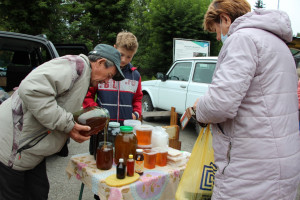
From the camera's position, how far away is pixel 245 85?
1.19m

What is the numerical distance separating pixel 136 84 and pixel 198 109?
1223mm

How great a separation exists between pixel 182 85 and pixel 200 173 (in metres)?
4.33

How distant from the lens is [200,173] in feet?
5.02

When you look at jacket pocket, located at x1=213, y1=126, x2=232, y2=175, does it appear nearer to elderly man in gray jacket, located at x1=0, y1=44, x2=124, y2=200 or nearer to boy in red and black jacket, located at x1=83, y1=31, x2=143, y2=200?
elderly man in gray jacket, located at x1=0, y1=44, x2=124, y2=200

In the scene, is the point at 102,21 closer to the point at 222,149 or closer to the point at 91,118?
the point at 91,118

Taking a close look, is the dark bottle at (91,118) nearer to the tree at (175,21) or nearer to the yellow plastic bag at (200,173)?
the yellow plastic bag at (200,173)

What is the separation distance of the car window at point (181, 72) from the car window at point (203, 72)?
0.83 feet

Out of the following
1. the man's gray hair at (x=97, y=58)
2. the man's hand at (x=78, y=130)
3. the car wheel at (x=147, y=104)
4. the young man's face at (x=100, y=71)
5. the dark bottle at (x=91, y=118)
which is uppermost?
the man's gray hair at (x=97, y=58)

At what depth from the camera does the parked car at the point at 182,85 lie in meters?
5.31

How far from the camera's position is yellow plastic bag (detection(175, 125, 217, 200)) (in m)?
1.53

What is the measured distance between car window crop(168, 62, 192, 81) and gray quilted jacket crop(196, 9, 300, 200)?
4538mm

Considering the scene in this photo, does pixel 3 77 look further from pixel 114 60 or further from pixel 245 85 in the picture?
pixel 245 85

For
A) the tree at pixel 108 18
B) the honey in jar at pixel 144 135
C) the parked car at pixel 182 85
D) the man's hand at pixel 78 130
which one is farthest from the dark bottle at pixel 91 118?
the tree at pixel 108 18

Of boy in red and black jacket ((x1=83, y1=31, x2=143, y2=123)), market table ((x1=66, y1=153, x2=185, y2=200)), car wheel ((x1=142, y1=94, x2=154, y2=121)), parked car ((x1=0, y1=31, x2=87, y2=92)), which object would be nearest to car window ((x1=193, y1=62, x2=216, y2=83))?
car wheel ((x1=142, y1=94, x2=154, y2=121))
